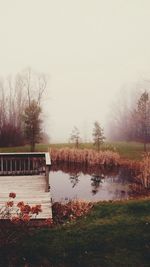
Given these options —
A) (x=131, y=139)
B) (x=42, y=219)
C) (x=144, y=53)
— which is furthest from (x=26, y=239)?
(x=144, y=53)

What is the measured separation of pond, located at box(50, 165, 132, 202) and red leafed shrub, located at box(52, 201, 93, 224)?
11.3ft

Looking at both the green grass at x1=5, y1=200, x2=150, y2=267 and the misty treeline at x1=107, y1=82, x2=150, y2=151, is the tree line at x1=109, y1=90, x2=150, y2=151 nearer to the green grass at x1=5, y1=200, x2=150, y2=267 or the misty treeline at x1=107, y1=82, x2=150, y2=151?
the misty treeline at x1=107, y1=82, x2=150, y2=151

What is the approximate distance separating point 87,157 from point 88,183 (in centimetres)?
610

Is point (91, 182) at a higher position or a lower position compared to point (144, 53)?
lower

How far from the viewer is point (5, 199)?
9.97 metres

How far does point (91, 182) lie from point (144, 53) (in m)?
72.8

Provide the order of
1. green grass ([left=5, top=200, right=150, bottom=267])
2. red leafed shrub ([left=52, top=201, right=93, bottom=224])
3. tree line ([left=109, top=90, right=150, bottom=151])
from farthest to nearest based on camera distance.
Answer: tree line ([left=109, top=90, right=150, bottom=151])
red leafed shrub ([left=52, top=201, right=93, bottom=224])
green grass ([left=5, top=200, right=150, bottom=267])

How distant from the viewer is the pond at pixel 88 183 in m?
15.7

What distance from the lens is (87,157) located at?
25234mm

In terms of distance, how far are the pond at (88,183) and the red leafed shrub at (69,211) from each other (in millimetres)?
3430

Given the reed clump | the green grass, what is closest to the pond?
the reed clump

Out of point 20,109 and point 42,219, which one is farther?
point 20,109

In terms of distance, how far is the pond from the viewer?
1572cm

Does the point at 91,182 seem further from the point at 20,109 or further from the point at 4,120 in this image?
the point at 20,109
